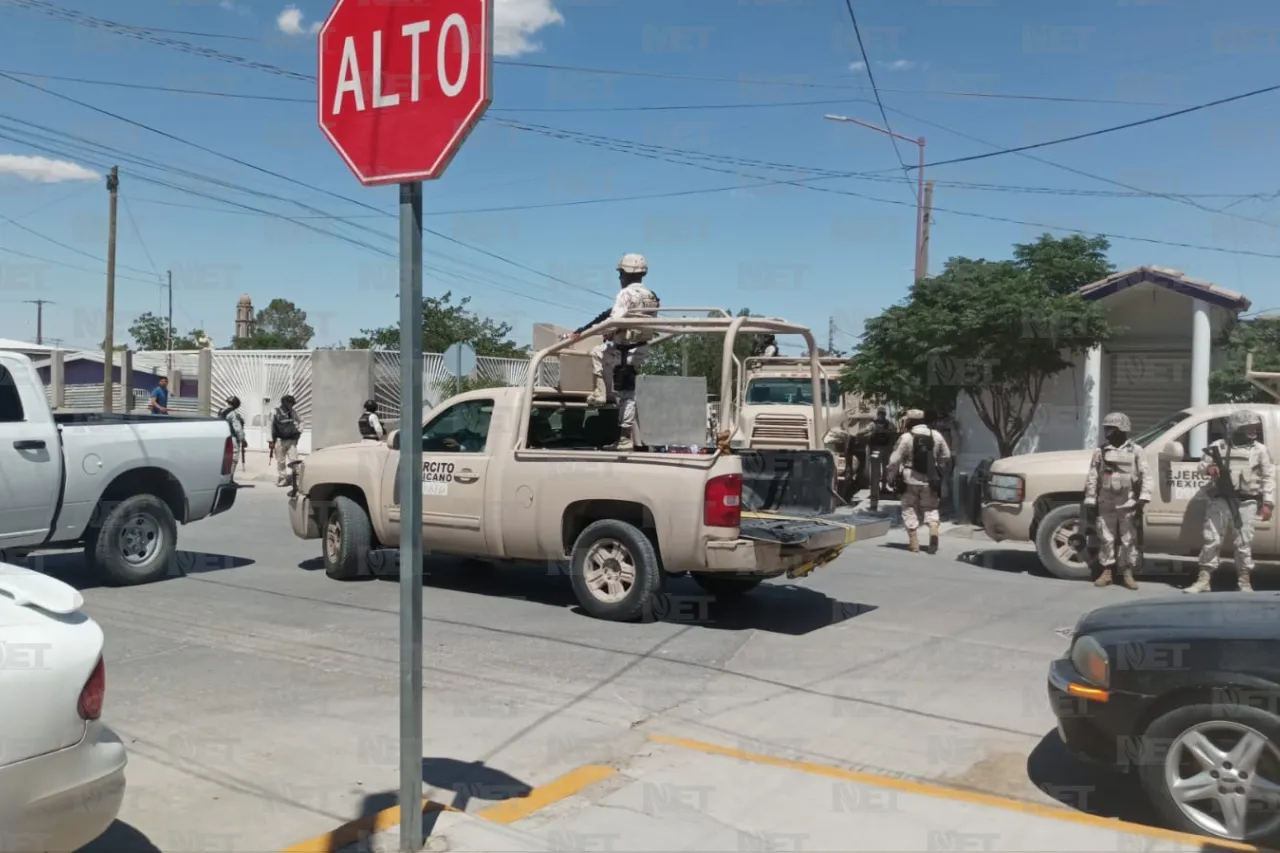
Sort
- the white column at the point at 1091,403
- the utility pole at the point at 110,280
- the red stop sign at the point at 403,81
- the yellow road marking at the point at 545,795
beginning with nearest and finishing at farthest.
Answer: the red stop sign at the point at 403,81 → the yellow road marking at the point at 545,795 → the white column at the point at 1091,403 → the utility pole at the point at 110,280

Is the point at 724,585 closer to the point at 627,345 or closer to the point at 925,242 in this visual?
the point at 627,345

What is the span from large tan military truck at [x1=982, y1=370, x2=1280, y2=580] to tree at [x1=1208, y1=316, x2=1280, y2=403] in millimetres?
4509

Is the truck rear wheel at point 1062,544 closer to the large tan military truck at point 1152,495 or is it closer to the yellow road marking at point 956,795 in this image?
the large tan military truck at point 1152,495

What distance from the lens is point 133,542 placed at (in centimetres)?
967

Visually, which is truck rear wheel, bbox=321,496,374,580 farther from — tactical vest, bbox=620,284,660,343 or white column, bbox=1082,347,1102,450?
white column, bbox=1082,347,1102,450

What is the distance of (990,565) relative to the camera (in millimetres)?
12461

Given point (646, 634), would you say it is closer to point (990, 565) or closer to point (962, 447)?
point (990, 565)

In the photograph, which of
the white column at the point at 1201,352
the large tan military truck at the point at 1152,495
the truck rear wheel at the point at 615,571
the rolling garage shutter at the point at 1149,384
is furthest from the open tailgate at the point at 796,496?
the rolling garage shutter at the point at 1149,384

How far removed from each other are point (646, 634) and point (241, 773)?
365 cm

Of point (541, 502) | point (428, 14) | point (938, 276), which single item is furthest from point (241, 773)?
point (938, 276)

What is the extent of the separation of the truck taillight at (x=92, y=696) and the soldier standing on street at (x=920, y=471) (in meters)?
10.7

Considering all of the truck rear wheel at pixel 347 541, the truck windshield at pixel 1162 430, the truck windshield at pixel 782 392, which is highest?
the truck windshield at pixel 782 392

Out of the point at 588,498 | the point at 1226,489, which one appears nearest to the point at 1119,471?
the point at 1226,489

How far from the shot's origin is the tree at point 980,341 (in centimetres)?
1574
